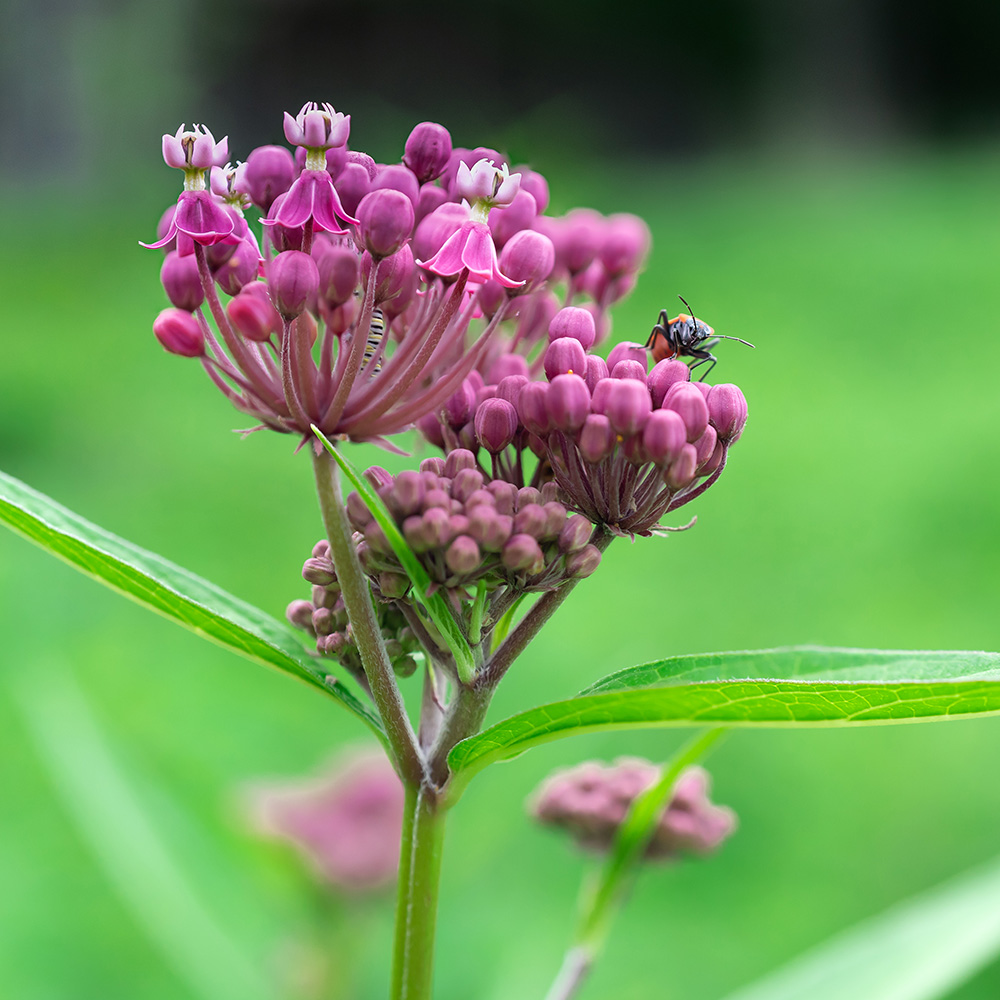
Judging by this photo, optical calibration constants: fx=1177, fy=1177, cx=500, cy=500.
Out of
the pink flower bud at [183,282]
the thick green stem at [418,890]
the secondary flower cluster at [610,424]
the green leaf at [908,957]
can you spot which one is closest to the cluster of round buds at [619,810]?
the green leaf at [908,957]

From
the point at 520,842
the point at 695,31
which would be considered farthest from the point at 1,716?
the point at 695,31

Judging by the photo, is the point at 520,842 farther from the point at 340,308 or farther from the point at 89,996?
the point at 340,308

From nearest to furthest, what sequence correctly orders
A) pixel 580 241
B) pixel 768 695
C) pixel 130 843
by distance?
pixel 768 695 → pixel 580 241 → pixel 130 843

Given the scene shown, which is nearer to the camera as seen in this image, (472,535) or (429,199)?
(472,535)

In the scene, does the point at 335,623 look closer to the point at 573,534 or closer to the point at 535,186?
the point at 573,534

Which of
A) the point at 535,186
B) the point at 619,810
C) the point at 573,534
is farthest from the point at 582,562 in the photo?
the point at 619,810

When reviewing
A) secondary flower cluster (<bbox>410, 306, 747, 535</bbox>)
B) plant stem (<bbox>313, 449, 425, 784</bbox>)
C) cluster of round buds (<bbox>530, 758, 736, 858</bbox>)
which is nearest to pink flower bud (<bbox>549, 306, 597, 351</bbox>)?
secondary flower cluster (<bbox>410, 306, 747, 535</bbox>)

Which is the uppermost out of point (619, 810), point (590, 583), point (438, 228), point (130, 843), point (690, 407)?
point (438, 228)
